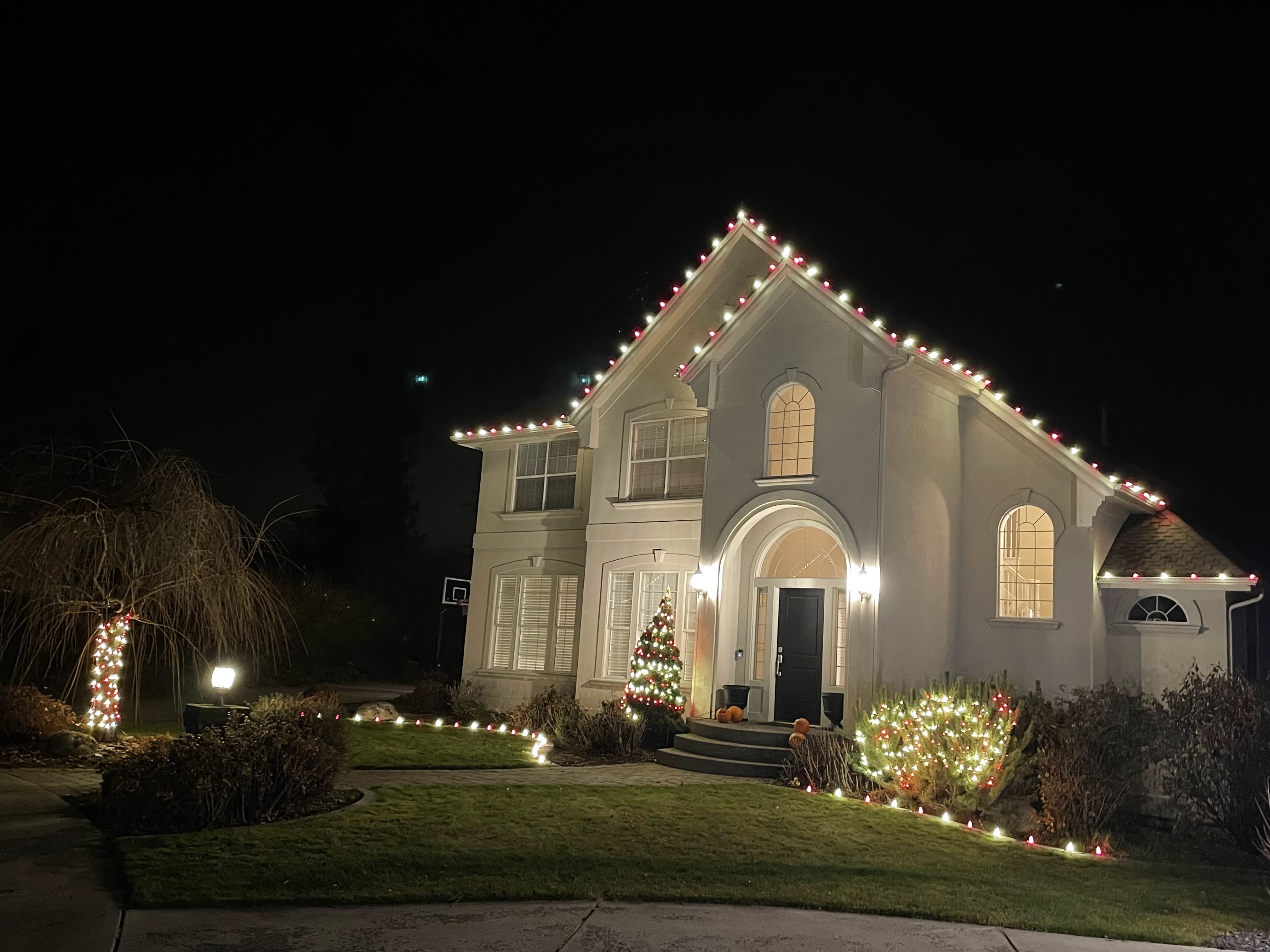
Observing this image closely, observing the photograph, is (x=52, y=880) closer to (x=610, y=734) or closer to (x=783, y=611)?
(x=610, y=734)

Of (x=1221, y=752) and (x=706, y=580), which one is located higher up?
(x=706, y=580)

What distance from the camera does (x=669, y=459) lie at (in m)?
18.4

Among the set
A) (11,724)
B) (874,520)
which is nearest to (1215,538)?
(874,520)

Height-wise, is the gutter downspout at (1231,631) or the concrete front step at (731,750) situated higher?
the gutter downspout at (1231,631)

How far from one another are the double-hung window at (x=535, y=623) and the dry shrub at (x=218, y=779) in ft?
29.7

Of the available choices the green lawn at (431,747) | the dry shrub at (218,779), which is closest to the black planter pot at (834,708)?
the green lawn at (431,747)

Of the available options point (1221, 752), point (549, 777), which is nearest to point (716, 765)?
point (549, 777)

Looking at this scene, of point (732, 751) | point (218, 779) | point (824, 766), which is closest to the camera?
point (218, 779)

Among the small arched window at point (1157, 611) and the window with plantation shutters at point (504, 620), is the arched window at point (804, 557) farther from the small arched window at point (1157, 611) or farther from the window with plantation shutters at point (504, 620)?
the window with plantation shutters at point (504, 620)

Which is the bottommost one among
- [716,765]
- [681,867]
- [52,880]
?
[52,880]

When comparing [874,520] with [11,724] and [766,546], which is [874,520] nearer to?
[766,546]

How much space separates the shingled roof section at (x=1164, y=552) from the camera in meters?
14.4

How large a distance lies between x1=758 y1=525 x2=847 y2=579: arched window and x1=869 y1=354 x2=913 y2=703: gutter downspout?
1.83m

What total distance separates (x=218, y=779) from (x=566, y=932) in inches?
172
